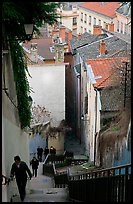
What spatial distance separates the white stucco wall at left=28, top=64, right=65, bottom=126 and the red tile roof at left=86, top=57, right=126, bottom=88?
775 centimetres

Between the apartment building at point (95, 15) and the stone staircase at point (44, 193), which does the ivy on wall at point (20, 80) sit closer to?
the stone staircase at point (44, 193)

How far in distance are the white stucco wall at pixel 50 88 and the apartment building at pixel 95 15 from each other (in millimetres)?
22563

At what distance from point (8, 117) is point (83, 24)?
5120 cm

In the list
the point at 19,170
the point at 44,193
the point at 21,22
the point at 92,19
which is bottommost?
the point at 44,193

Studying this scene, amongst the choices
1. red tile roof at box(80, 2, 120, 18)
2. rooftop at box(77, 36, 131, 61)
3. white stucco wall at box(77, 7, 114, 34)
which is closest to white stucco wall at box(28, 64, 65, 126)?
rooftop at box(77, 36, 131, 61)

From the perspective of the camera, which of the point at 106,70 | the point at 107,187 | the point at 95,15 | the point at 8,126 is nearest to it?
the point at 107,187

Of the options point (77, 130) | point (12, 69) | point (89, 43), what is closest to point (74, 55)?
point (89, 43)

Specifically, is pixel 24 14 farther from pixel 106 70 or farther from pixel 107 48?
pixel 107 48

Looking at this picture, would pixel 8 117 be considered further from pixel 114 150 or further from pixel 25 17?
pixel 114 150

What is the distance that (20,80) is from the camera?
12.3 metres

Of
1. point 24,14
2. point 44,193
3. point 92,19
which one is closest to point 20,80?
point 44,193

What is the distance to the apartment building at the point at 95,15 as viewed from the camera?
5344 centimetres

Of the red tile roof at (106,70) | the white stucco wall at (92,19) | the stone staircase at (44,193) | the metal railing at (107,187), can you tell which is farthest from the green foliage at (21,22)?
the white stucco wall at (92,19)

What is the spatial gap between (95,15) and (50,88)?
92.1 feet
